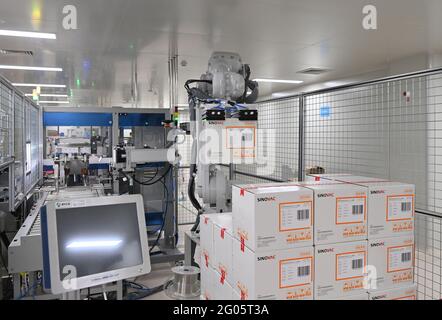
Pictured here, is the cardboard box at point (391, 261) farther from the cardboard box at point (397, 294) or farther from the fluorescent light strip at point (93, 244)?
the fluorescent light strip at point (93, 244)

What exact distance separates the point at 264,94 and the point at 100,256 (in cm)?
864

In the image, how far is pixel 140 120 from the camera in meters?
4.62

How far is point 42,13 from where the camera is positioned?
346cm

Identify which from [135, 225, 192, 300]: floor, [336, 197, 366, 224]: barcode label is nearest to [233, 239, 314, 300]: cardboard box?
[336, 197, 366, 224]: barcode label

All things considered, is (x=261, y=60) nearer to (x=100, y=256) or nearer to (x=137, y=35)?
(x=137, y=35)

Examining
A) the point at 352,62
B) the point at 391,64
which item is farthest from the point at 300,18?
the point at 391,64

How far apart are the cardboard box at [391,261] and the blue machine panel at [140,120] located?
327 centimetres

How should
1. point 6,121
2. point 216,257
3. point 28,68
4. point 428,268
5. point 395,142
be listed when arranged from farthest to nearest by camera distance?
point 28,68 < point 395,142 < point 428,268 < point 6,121 < point 216,257

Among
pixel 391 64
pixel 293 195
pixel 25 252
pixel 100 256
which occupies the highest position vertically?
pixel 391 64

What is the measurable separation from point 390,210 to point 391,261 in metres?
0.29

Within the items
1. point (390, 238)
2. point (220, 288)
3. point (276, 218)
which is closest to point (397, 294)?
point (390, 238)

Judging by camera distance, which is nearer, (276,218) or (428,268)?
(276,218)

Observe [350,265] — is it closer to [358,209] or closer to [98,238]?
[358,209]

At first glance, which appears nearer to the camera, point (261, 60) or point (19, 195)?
point (19, 195)
